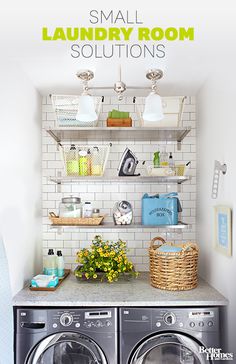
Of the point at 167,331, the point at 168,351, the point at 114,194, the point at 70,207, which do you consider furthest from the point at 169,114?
the point at 168,351

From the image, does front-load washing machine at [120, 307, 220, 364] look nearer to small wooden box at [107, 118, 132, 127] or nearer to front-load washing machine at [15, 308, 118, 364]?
Result: front-load washing machine at [15, 308, 118, 364]

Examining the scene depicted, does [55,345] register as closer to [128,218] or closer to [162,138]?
[128,218]

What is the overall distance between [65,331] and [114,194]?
1237mm

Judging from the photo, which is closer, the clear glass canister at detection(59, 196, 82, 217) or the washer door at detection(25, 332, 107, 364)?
the washer door at detection(25, 332, 107, 364)

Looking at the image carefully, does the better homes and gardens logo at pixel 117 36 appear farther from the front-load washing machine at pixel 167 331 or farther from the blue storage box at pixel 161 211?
the front-load washing machine at pixel 167 331

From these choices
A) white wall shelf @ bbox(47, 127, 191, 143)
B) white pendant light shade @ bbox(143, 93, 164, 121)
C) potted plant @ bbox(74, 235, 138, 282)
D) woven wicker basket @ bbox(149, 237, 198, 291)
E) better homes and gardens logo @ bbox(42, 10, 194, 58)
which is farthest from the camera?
white wall shelf @ bbox(47, 127, 191, 143)

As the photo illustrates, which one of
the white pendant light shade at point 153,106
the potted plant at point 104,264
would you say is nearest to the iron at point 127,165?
the potted plant at point 104,264

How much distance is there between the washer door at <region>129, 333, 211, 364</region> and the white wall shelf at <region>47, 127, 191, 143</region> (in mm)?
1448

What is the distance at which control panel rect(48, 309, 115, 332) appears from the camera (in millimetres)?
2256

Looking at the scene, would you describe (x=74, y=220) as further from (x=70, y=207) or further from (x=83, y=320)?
(x=83, y=320)

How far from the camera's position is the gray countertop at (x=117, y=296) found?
2.27m

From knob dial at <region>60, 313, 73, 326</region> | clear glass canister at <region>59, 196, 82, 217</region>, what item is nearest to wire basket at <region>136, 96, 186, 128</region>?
clear glass canister at <region>59, 196, 82, 217</region>

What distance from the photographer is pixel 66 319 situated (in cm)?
226

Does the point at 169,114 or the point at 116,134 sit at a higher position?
the point at 169,114
